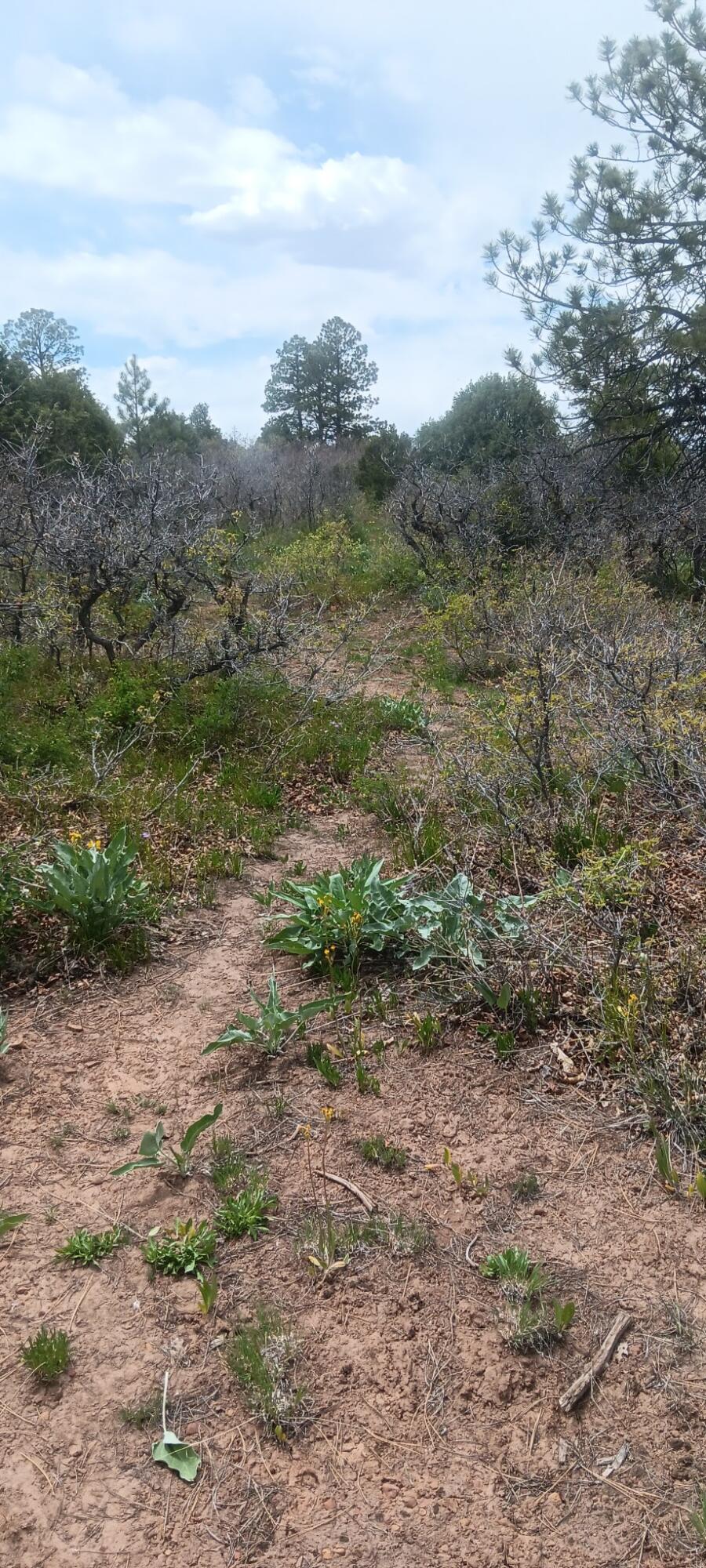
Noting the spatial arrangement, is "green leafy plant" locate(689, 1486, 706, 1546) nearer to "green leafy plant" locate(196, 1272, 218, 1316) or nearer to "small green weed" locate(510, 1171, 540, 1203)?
"small green weed" locate(510, 1171, 540, 1203)

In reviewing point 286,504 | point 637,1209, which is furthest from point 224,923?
point 286,504

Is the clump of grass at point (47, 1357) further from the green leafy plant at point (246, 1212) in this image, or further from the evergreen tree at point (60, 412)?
the evergreen tree at point (60, 412)

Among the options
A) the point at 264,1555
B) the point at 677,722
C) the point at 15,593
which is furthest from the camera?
the point at 15,593

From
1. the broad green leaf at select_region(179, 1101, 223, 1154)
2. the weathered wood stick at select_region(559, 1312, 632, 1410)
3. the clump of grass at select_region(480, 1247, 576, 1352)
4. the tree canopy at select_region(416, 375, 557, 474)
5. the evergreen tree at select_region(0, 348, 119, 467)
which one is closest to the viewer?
the weathered wood stick at select_region(559, 1312, 632, 1410)

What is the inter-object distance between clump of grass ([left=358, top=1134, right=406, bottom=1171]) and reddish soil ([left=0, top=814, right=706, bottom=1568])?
3 centimetres

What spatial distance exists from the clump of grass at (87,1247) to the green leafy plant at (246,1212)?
0.87 feet

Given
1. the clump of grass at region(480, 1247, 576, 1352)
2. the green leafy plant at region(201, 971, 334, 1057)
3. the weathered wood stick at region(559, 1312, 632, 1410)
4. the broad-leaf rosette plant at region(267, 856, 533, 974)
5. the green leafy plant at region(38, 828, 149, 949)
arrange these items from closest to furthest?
the weathered wood stick at region(559, 1312, 632, 1410) → the clump of grass at region(480, 1247, 576, 1352) → the green leafy plant at region(201, 971, 334, 1057) → the broad-leaf rosette plant at region(267, 856, 533, 974) → the green leafy plant at region(38, 828, 149, 949)

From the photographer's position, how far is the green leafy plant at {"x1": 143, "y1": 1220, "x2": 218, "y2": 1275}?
2268mm

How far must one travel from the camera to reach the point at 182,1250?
2.29 m

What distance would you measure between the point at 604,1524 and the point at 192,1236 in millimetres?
1122

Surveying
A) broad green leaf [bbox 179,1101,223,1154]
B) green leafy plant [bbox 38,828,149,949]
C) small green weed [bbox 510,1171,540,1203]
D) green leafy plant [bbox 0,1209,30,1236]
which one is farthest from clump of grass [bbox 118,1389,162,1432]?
green leafy plant [bbox 38,828,149,949]

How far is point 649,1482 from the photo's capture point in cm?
176

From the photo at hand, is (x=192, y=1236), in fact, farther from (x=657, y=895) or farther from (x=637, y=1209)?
(x=657, y=895)

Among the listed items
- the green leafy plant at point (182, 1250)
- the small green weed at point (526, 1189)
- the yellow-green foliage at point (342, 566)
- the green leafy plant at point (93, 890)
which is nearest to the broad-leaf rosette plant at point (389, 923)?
the green leafy plant at point (93, 890)
